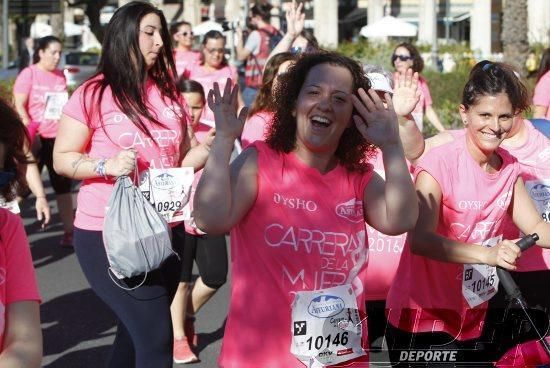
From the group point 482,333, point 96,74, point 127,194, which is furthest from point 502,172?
point 96,74

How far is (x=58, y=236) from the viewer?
447 inches

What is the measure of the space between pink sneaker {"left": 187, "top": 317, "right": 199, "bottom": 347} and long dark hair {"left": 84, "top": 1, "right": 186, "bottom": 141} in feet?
6.92

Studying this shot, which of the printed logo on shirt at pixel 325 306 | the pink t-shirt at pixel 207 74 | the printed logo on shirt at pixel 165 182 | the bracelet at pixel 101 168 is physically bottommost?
the printed logo on shirt at pixel 325 306

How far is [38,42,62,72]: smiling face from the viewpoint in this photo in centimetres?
1081

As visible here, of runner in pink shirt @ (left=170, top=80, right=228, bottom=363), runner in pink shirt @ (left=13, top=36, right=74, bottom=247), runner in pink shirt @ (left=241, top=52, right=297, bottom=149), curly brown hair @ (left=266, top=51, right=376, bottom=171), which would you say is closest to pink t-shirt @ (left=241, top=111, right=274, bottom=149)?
runner in pink shirt @ (left=241, top=52, right=297, bottom=149)

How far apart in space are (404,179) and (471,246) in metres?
0.57

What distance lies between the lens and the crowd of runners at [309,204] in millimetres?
3361

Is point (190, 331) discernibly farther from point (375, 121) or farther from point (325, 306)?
point (375, 121)

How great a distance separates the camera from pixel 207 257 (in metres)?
6.54

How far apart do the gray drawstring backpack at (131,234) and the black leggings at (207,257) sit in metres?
1.86

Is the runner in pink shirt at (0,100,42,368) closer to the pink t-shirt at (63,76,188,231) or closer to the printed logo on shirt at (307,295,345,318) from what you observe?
the printed logo on shirt at (307,295,345,318)

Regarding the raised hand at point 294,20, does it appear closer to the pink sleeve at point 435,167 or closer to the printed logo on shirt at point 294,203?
the pink sleeve at point 435,167

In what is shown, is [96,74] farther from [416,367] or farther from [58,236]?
[58,236]

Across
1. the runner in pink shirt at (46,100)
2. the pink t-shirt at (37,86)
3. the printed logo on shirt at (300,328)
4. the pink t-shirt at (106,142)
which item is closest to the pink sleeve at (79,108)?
the pink t-shirt at (106,142)
